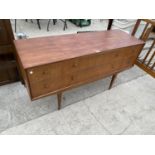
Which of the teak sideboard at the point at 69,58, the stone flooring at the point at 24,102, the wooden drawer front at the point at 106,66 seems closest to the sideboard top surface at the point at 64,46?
the teak sideboard at the point at 69,58

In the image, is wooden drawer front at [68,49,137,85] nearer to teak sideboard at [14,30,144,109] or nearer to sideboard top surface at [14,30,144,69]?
→ teak sideboard at [14,30,144,109]

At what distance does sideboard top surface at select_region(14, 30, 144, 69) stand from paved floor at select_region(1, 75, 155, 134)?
79 cm

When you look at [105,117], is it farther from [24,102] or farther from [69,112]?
[24,102]

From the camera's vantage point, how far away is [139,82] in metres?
2.34

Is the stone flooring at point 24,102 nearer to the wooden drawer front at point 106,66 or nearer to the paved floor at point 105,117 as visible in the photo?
the paved floor at point 105,117

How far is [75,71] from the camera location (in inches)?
55.1

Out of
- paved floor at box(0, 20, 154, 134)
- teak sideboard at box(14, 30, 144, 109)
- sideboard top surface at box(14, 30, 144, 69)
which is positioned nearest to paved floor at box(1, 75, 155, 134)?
paved floor at box(0, 20, 154, 134)

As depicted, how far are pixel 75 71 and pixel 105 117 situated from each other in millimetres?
765

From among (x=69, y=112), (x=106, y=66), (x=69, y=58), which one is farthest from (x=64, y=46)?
(x=69, y=112)

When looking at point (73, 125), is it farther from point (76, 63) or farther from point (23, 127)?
point (76, 63)

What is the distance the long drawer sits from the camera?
1204mm
